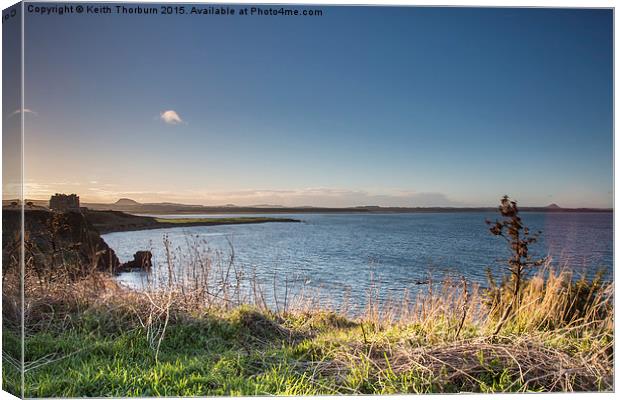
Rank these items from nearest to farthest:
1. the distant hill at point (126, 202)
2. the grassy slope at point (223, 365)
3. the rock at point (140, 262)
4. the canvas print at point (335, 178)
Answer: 1. the grassy slope at point (223, 365)
2. the canvas print at point (335, 178)
3. the distant hill at point (126, 202)
4. the rock at point (140, 262)

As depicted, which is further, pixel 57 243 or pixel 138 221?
pixel 57 243

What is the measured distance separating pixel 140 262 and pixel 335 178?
175 cm

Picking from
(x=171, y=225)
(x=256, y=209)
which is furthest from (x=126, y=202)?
(x=256, y=209)

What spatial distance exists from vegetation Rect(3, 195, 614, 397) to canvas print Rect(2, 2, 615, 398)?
2 centimetres

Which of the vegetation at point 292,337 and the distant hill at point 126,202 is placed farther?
the distant hill at point 126,202

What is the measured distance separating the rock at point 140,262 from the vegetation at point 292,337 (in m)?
0.17

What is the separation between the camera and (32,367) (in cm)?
455

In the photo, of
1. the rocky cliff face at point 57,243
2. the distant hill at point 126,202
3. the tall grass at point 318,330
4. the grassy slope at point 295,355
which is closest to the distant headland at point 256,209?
the distant hill at point 126,202

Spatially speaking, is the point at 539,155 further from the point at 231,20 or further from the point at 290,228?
the point at 231,20

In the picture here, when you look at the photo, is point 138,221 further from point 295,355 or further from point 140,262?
point 295,355

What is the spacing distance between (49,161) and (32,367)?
153 cm

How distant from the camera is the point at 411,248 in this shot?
192 inches

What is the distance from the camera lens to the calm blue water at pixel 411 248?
15.9 ft

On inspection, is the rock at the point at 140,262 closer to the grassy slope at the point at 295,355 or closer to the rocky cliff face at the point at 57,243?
the rocky cliff face at the point at 57,243
